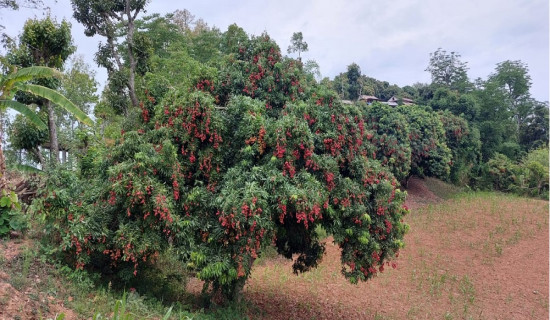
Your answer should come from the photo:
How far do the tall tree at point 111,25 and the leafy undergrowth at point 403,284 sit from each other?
27.8 ft

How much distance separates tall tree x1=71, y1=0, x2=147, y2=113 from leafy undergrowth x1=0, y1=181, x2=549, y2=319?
8.49 m

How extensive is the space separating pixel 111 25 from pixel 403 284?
46.4 feet

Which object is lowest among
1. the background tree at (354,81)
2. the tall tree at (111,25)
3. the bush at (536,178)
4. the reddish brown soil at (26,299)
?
the reddish brown soil at (26,299)

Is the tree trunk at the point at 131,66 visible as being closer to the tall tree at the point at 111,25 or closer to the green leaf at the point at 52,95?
the tall tree at the point at 111,25

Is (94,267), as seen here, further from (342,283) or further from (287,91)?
(342,283)

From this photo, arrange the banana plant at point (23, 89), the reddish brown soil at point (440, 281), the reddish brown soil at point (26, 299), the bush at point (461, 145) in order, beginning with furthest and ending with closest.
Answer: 1. the bush at point (461, 145)
2. the reddish brown soil at point (440, 281)
3. the banana plant at point (23, 89)
4. the reddish brown soil at point (26, 299)

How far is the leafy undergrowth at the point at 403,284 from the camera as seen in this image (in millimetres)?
6133

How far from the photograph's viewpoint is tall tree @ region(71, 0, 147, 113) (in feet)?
46.2

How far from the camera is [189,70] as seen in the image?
520 inches

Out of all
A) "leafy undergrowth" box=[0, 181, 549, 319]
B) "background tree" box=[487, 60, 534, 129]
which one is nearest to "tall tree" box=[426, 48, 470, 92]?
"background tree" box=[487, 60, 534, 129]

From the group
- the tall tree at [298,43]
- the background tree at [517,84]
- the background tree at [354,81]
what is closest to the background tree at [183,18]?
the tall tree at [298,43]

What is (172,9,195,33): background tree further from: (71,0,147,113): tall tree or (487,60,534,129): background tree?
(487,60,534,129): background tree

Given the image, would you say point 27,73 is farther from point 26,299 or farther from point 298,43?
point 298,43

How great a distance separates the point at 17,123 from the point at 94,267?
265 inches
